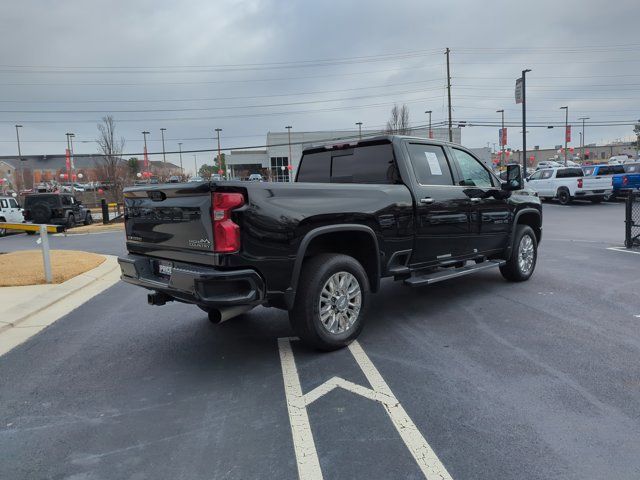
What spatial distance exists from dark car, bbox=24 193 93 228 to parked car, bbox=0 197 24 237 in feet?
1.90

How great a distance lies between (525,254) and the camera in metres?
7.37

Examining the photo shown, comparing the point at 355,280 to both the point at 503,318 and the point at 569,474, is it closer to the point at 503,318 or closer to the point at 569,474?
the point at 503,318

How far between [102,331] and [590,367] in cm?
511

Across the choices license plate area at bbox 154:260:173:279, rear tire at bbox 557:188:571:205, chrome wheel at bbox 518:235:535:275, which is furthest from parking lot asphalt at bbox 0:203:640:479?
rear tire at bbox 557:188:571:205

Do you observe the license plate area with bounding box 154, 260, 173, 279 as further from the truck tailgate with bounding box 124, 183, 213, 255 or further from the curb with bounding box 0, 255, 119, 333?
the curb with bounding box 0, 255, 119, 333

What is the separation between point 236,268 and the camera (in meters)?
3.87

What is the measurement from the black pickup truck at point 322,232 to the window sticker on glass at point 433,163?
0.06 ft

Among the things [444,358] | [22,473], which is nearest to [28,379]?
[22,473]

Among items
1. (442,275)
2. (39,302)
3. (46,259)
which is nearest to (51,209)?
(46,259)

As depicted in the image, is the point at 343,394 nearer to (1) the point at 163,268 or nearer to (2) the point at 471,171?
(1) the point at 163,268

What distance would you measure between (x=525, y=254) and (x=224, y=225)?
533cm

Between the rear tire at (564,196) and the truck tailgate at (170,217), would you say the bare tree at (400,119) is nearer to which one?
the rear tire at (564,196)

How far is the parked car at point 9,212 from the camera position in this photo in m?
22.6

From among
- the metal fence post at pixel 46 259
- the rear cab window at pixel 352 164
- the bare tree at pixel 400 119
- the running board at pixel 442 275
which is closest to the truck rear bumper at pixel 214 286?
the running board at pixel 442 275
